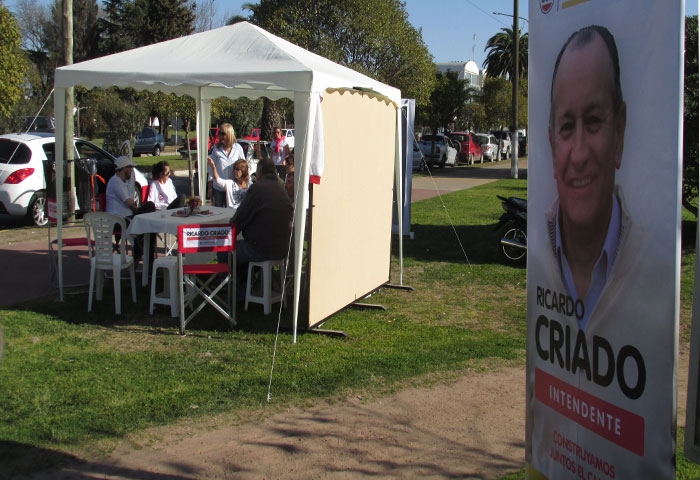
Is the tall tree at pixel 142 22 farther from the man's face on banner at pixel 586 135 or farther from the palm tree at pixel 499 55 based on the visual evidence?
the man's face on banner at pixel 586 135

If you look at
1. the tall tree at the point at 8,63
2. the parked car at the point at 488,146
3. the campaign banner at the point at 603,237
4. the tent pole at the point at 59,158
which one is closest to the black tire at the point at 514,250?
the tent pole at the point at 59,158

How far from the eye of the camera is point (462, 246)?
12.2 m

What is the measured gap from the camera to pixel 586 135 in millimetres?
2654

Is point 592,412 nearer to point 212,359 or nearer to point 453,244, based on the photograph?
point 212,359

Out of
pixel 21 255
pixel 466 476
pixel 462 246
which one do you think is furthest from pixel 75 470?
pixel 462 246

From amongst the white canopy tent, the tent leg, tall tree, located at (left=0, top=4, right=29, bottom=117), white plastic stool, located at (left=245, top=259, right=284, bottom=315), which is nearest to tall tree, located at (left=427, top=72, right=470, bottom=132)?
tall tree, located at (left=0, top=4, right=29, bottom=117)

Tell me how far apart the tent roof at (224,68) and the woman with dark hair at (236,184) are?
105 inches

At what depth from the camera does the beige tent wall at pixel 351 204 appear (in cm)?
704

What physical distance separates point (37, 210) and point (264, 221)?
7.76 m

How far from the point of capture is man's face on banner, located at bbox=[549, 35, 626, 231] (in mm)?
2529

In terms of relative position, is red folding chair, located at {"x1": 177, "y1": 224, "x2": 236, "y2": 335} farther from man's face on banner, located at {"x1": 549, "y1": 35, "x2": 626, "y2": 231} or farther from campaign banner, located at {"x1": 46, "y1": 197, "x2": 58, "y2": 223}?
man's face on banner, located at {"x1": 549, "y1": 35, "x2": 626, "y2": 231}

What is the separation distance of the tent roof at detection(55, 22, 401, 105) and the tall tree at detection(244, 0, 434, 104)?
18.7 meters

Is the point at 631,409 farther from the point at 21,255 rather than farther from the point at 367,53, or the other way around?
the point at 367,53

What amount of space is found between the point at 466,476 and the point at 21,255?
885 centimetres
